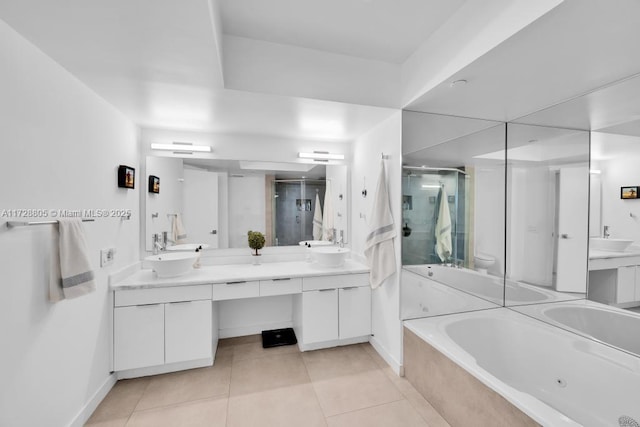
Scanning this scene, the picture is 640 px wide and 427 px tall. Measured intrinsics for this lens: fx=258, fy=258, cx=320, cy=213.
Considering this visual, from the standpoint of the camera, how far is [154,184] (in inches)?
104

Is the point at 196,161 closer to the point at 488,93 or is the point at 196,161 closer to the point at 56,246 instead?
the point at 56,246

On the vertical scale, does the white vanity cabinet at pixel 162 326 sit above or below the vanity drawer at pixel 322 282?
below

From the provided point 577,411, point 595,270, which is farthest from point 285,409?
point 595,270

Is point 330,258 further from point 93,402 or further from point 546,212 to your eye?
point 93,402

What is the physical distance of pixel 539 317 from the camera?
82.4 inches

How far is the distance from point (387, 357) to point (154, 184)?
112 inches

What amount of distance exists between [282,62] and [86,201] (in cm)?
170

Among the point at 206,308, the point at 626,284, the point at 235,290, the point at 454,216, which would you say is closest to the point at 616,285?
the point at 626,284

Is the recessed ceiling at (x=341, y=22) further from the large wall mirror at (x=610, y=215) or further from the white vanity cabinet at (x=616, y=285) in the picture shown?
the white vanity cabinet at (x=616, y=285)

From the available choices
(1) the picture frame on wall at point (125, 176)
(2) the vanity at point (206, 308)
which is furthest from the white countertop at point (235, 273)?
Result: (1) the picture frame on wall at point (125, 176)

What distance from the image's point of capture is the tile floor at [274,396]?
1.75 meters

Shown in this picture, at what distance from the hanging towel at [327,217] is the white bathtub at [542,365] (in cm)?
139

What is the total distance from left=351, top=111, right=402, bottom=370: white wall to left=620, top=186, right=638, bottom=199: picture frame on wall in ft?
4.48

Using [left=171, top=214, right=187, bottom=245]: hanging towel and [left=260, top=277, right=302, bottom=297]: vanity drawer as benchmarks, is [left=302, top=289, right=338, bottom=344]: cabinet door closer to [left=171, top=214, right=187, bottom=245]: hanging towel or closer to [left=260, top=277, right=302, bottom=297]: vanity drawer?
[left=260, top=277, right=302, bottom=297]: vanity drawer
